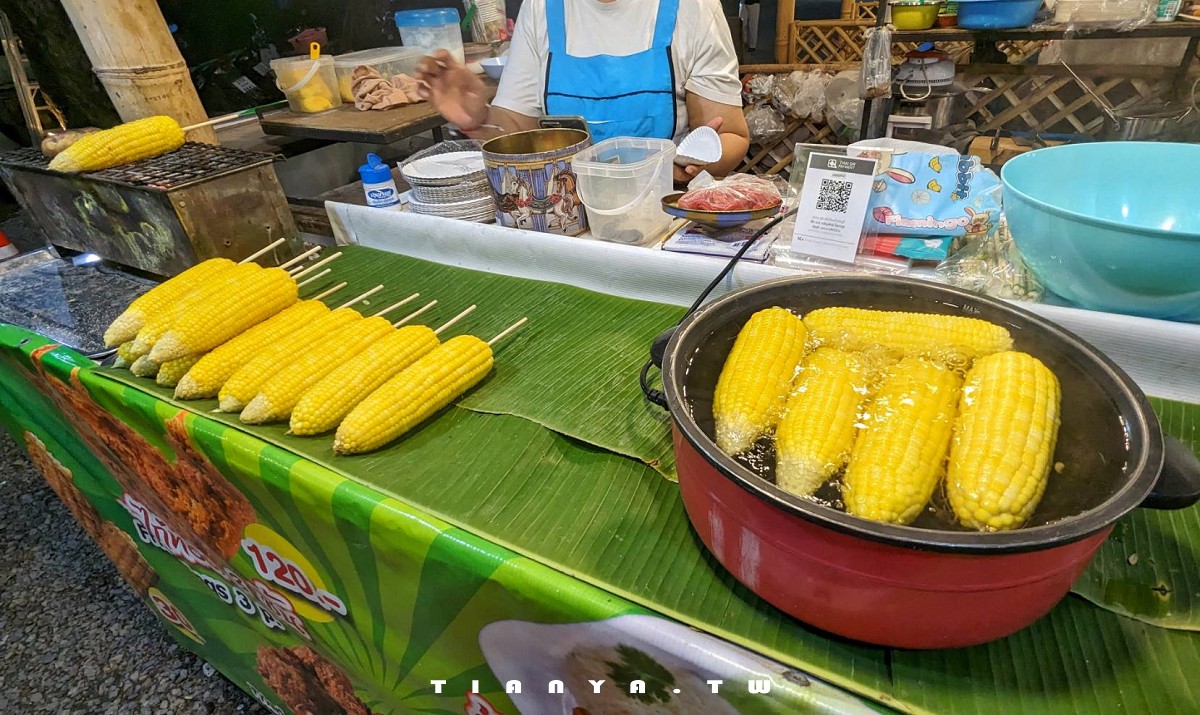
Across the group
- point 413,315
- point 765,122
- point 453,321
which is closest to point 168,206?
point 413,315

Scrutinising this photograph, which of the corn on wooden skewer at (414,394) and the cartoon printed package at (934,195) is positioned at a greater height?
the cartoon printed package at (934,195)

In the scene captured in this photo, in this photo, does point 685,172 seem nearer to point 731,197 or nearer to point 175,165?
point 731,197

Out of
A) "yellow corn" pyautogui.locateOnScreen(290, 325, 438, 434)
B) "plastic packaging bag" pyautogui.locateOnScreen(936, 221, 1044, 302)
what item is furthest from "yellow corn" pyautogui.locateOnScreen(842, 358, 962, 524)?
"yellow corn" pyautogui.locateOnScreen(290, 325, 438, 434)

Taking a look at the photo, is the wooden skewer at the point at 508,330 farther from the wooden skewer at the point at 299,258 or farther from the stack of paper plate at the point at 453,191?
the wooden skewer at the point at 299,258

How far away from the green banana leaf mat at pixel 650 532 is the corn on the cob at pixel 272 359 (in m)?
0.06

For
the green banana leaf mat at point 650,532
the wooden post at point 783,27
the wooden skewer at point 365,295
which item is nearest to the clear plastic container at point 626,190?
the green banana leaf mat at point 650,532

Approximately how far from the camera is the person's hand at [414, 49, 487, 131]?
9.72ft

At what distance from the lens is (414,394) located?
141 centimetres

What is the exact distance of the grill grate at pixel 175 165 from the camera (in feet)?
6.44

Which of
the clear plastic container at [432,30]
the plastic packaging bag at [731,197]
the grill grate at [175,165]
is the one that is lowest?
the plastic packaging bag at [731,197]

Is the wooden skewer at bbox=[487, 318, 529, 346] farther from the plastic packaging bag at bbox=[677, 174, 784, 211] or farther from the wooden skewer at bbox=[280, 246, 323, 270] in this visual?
the wooden skewer at bbox=[280, 246, 323, 270]

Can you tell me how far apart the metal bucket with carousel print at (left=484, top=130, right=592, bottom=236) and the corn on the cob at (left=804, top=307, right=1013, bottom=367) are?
106 centimetres

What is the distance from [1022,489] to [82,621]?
358 centimetres

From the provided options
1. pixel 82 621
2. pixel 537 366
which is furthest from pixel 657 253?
pixel 82 621
